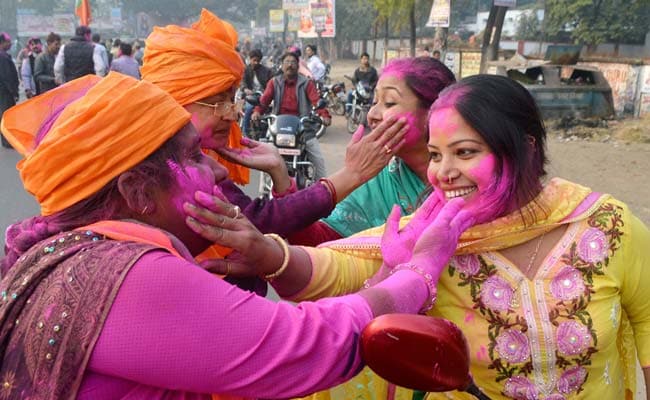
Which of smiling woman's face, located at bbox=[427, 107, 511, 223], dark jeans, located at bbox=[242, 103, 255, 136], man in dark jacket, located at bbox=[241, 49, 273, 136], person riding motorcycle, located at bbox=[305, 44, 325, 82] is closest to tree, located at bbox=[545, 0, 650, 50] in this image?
person riding motorcycle, located at bbox=[305, 44, 325, 82]

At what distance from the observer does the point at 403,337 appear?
1093 millimetres

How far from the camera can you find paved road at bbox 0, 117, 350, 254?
652 cm

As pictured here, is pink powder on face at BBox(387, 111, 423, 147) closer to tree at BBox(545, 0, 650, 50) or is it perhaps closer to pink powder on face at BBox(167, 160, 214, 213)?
pink powder on face at BBox(167, 160, 214, 213)

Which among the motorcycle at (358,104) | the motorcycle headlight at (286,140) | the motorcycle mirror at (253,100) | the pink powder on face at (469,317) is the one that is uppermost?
the pink powder on face at (469,317)

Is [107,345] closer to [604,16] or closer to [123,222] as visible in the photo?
[123,222]

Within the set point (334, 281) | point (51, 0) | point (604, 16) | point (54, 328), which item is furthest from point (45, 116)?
point (51, 0)

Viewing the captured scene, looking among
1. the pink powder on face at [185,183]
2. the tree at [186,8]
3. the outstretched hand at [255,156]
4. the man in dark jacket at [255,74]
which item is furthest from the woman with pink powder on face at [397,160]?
the tree at [186,8]

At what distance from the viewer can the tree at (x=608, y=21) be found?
96.3 ft

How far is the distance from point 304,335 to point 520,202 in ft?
2.73

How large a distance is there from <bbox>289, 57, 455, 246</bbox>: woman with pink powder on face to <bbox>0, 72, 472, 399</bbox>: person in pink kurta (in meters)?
1.03

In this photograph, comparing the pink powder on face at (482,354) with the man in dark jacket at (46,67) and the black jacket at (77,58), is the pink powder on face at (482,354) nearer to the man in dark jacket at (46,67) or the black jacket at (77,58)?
the black jacket at (77,58)

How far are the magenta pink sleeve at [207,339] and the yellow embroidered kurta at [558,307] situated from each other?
557 mm

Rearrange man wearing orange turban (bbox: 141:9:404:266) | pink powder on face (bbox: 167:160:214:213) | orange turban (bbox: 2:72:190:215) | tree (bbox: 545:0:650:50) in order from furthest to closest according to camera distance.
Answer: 1. tree (bbox: 545:0:650:50)
2. man wearing orange turban (bbox: 141:9:404:266)
3. pink powder on face (bbox: 167:160:214:213)
4. orange turban (bbox: 2:72:190:215)

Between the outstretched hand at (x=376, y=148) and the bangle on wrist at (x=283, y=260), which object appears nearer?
the bangle on wrist at (x=283, y=260)
